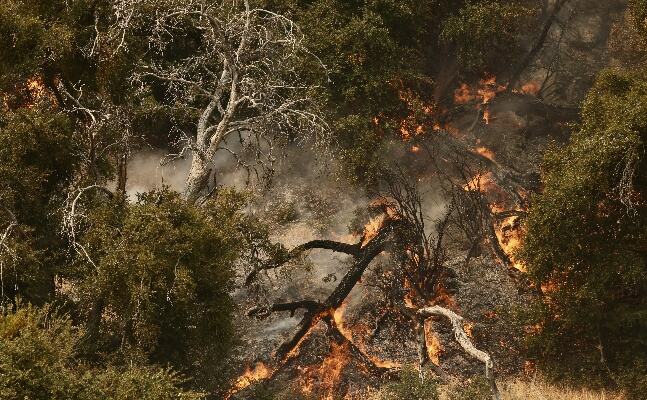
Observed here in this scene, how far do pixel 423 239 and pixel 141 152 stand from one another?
12.8m

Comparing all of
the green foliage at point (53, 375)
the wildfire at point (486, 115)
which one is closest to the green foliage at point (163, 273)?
the green foliage at point (53, 375)

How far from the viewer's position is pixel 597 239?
1780 centimetres

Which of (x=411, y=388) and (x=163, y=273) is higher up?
(x=163, y=273)

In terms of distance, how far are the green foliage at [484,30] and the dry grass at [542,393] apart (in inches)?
480

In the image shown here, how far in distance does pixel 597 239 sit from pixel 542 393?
393 centimetres

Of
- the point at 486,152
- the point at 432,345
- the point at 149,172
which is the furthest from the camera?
the point at 149,172

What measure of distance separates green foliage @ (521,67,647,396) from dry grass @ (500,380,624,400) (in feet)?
1.54

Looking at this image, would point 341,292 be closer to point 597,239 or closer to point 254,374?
point 254,374

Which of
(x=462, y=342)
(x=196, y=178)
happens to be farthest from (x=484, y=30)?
(x=462, y=342)

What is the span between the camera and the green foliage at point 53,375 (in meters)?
12.5

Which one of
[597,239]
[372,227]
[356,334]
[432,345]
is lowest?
[432,345]

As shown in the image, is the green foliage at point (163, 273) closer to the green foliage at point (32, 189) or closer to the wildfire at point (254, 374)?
the green foliage at point (32, 189)

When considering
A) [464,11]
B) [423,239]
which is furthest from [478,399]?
[464,11]

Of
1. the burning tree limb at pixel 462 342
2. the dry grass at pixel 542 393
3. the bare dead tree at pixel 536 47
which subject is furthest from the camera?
the bare dead tree at pixel 536 47
